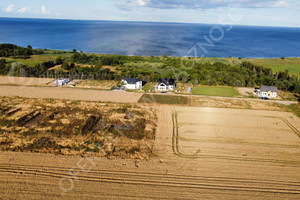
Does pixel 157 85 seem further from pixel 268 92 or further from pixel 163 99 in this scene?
pixel 268 92

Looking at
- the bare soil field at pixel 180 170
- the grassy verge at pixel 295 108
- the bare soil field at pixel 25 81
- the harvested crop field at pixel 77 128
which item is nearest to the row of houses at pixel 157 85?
the harvested crop field at pixel 77 128

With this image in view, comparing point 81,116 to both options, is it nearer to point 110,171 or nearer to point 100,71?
point 110,171

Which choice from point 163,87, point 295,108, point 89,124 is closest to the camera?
point 89,124

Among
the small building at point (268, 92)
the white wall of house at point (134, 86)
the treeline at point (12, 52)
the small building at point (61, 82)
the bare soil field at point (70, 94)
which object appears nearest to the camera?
the bare soil field at point (70, 94)

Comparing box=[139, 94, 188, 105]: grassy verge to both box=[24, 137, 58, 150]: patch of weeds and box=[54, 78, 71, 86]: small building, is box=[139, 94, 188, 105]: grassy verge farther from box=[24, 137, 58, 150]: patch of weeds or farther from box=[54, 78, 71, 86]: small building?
box=[54, 78, 71, 86]: small building

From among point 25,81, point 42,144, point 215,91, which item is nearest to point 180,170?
point 42,144

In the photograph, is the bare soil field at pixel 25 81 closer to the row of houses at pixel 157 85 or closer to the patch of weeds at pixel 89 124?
the row of houses at pixel 157 85

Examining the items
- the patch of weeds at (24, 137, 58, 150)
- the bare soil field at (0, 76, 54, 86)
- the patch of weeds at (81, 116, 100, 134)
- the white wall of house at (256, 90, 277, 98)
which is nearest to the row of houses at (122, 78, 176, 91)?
the patch of weeds at (81, 116, 100, 134)
